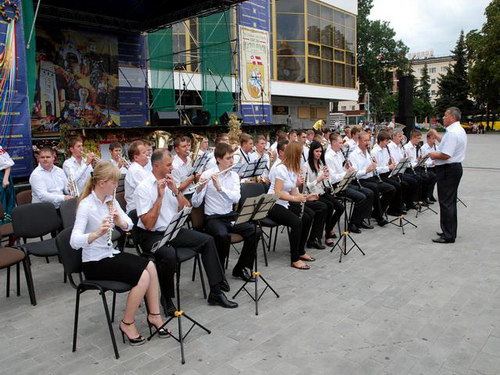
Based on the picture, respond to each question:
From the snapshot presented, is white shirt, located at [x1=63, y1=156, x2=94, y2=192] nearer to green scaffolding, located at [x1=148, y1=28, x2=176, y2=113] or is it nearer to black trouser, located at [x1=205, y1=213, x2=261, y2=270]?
black trouser, located at [x1=205, y1=213, x2=261, y2=270]

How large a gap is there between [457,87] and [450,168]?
175 feet

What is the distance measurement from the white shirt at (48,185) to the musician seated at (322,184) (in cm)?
377

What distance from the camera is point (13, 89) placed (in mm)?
8258

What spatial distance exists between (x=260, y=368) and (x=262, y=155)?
610 cm

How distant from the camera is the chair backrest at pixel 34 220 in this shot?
17.0ft

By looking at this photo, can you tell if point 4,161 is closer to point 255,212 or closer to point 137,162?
point 137,162

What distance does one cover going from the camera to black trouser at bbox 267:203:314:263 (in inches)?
228

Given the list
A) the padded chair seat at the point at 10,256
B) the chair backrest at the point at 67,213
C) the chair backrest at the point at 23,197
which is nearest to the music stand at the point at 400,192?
the chair backrest at the point at 67,213

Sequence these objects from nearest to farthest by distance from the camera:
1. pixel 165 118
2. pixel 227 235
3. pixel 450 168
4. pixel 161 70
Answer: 1. pixel 227 235
2. pixel 450 168
3. pixel 165 118
4. pixel 161 70

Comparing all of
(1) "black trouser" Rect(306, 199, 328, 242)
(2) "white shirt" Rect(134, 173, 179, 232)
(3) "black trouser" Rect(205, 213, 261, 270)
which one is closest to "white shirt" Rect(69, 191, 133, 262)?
(2) "white shirt" Rect(134, 173, 179, 232)

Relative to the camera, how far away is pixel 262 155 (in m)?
9.07

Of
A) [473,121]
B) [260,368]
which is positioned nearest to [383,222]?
[260,368]

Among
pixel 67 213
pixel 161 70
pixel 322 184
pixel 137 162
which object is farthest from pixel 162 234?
pixel 161 70

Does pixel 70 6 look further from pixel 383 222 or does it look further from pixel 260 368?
pixel 260 368
